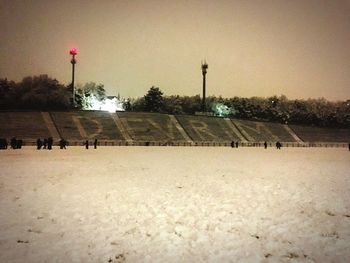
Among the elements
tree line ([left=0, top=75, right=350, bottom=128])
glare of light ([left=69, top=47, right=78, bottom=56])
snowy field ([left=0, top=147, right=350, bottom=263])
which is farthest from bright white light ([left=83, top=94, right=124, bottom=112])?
snowy field ([left=0, top=147, right=350, bottom=263])

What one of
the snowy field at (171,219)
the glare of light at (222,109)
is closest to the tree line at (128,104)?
the glare of light at (222,109)

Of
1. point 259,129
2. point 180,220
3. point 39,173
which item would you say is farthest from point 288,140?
point 180,220

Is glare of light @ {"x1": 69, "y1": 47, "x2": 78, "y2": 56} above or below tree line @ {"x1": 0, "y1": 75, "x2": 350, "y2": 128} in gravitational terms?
above

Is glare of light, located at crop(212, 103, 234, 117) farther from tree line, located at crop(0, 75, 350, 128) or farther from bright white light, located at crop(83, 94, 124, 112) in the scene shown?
bright white light, located at crop(83, 94, 124, 112)

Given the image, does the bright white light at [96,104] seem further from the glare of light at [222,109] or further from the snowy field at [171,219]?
the snowy field at [171,219]

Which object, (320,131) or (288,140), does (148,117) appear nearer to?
(288,140)

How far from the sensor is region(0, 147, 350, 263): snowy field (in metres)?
8.80

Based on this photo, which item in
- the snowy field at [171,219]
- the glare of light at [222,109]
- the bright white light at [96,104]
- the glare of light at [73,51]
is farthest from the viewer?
the glare of light at [222,109]

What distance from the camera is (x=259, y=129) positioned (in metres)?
83.9

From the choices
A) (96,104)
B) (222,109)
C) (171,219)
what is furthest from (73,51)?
(171,219)

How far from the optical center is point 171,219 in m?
11.6

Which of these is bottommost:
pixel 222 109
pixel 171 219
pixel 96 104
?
pixel 171 219

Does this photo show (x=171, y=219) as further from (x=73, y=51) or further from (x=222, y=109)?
(x=222, y=109)

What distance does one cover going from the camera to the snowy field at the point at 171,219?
8.80 metres
